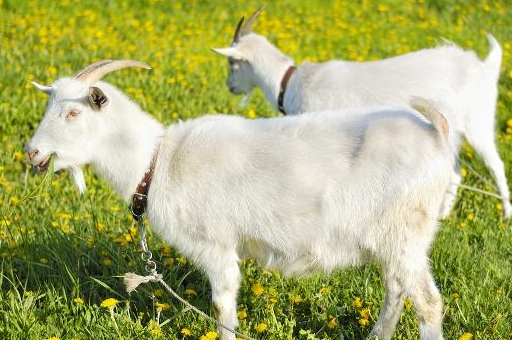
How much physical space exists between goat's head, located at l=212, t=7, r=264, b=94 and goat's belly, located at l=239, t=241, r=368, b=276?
8.64ft

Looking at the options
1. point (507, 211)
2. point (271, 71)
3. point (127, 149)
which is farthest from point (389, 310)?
point (271, 71)

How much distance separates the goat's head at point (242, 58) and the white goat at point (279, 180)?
248cm

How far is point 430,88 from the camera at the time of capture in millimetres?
4762

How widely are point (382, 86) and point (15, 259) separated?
102 inches

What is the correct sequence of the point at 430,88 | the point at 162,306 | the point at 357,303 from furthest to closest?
the point at 430,88 → the point at 357,303 → the point at 162,306

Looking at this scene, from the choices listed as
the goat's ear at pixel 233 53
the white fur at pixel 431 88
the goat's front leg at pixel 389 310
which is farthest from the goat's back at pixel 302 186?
the goat's ear at pixel 233 53

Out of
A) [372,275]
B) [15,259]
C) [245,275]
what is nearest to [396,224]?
[372,275]

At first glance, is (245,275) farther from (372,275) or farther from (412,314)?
(412,314)

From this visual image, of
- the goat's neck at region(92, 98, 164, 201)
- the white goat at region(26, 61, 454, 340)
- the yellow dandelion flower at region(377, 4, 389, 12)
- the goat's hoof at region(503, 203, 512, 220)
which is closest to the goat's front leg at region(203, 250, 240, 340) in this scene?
the white goat at region(26, 61, 454, 340)

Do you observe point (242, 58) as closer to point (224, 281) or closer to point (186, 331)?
point (224, 281)

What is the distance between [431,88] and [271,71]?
4.32ft

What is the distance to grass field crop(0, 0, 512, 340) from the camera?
10.7 ft

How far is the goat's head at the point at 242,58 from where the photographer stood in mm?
5617

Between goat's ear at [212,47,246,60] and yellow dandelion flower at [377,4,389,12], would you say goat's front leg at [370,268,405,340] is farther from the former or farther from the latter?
yellow dandelion flower at [377,4,389,12]
